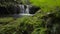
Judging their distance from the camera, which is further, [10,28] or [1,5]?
[1,5]

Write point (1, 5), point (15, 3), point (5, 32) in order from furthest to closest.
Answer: point (15, 3), point (1, 5), point (5, 32)

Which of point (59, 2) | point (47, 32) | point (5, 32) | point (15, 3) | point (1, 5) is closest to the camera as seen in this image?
point (47, 32)

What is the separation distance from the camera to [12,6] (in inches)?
543

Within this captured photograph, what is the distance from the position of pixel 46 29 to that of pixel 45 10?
974 mm

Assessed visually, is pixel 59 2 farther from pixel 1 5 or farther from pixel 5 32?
pixel 1 5

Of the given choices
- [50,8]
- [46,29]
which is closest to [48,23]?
[46,29]

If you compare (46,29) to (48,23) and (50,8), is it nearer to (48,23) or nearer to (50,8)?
(48,23)

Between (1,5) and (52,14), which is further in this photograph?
(1,5)

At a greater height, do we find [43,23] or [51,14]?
[51,14]

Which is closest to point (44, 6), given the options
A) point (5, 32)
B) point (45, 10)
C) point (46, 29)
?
point (45, 10)

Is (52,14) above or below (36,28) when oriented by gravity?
above

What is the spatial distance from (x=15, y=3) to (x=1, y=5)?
4.38ft

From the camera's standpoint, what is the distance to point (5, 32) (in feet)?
20.5

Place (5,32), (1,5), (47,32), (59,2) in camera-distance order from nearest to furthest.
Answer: (47,32)
(59,2)
(5,32)
(1,5)
